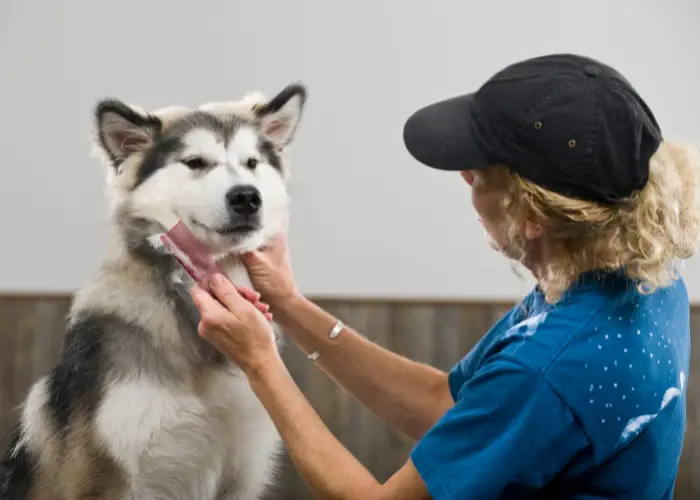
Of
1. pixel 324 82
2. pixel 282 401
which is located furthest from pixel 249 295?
pixel 324 82

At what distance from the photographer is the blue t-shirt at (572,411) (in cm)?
110

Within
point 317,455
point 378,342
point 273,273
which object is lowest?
point 378,342

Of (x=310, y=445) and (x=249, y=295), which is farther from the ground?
(x=249, y=295)

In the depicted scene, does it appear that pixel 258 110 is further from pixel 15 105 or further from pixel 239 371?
pixel 15 105

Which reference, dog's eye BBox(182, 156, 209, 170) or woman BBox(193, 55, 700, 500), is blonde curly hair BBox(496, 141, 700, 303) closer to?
woman BBox(193, 55, 700, 500)

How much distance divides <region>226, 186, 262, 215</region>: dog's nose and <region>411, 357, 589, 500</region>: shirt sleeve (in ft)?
1.83

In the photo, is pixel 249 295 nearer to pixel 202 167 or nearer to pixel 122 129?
pixel 202 167

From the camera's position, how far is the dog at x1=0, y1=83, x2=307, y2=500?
4.70 feet

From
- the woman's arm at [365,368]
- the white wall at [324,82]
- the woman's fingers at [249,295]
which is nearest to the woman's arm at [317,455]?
the woman's fingers at [249,295]

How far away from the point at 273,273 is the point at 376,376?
1.05 ft

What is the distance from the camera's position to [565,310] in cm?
117

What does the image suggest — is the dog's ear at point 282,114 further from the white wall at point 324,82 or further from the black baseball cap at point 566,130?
the white wall at point 324,82

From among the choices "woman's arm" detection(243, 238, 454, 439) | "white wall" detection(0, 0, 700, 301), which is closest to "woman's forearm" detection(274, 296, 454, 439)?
"woman's arm" detection(243, 238, 454, 439)

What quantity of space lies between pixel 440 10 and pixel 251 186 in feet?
5.32
